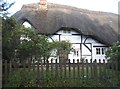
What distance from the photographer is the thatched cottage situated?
29.8 meters

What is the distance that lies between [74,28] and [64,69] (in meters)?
18.3

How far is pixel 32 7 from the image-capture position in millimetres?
35156

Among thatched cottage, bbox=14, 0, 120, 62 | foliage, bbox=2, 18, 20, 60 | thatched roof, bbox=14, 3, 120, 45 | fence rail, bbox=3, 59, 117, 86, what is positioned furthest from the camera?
thatched roof, bbox=14, 3, 120, 45

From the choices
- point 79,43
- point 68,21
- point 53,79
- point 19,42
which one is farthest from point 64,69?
point 68,21

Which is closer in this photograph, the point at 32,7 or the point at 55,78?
the point at 55,78

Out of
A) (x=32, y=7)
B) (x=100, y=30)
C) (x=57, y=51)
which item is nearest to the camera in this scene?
(x=57, y=51)

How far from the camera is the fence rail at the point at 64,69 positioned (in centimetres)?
1161

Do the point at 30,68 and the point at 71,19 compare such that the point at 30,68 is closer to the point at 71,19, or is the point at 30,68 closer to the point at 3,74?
the point at 3,74

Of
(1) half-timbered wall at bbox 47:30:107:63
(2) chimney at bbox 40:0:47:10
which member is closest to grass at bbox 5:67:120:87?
(1) half-timbered wall at bbox 47:30:107:63

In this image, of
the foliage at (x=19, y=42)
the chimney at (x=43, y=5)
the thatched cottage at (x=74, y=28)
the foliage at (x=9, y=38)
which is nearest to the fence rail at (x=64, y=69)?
the foliage at (x=9, y=38)

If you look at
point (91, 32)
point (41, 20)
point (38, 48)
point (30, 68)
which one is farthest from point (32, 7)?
point (30, 68)

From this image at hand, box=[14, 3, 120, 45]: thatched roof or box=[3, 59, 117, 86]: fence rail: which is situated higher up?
box=[14, 3, 120, 45]: thatched roof

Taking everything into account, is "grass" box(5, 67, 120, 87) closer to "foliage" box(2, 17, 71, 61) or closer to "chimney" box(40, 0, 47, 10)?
"foliage" box(2, 17, 71, 61)

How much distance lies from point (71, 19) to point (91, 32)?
10.1ft
